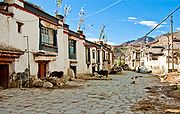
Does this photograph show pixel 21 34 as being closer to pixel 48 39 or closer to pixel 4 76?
pixel 4 76

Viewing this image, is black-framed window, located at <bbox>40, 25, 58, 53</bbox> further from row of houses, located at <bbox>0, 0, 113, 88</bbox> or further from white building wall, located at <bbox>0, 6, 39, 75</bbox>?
white building wall, located at <bbox>0, 6, 39, 75</bbox>

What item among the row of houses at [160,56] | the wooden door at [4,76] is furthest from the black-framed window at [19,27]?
the row of houses at [160,56]

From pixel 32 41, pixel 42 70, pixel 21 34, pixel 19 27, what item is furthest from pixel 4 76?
pixel 42 70

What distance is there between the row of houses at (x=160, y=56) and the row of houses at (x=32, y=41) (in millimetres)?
23662

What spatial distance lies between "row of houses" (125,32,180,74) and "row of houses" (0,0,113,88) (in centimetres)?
2366

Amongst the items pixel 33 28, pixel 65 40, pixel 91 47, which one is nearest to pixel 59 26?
pixel 65 40

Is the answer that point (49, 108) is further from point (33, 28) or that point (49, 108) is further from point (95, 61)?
point (95, 61)

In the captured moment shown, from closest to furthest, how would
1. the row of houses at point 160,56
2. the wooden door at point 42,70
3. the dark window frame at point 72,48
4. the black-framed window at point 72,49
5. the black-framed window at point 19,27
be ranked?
the black-framed window at point 19,27, the wooden door at point 42,70, the dark window frame at point 72,48, the black-framed window at point 72,49, the row of houses at point 160,56

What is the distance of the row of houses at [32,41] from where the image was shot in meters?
17.6

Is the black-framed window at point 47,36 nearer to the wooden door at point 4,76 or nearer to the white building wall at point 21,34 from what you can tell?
the white building wall at point 21,34

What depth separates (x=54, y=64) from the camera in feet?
85.6

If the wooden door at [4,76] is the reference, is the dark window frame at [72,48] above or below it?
above

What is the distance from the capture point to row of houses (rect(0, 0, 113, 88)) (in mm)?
17609

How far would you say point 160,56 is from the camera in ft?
211
